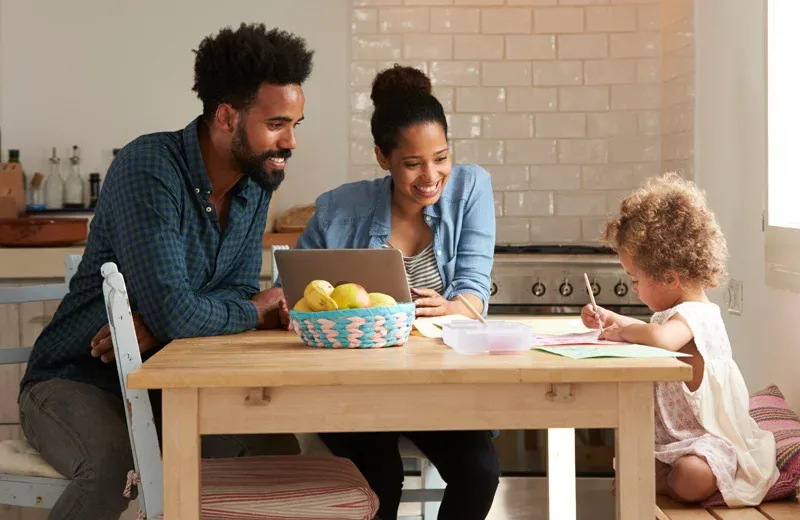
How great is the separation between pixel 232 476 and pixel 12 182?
3006 mm

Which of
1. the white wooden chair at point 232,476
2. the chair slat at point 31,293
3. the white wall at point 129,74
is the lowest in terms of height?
the white wooden chair at point 232,476

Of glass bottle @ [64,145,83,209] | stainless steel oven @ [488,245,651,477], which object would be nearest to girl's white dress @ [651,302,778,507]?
stainless steel oven @ [488,245,651,477]

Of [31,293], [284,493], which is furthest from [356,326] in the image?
[31,293]

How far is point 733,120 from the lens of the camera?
3.45 m

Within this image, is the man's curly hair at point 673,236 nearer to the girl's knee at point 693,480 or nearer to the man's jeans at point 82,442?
the girl's knee at point 693,480

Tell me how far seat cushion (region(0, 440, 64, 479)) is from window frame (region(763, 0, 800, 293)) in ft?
6.44

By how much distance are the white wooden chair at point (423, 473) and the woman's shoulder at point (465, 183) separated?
0.53 metres

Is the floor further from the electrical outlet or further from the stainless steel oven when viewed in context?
the electrical outlet

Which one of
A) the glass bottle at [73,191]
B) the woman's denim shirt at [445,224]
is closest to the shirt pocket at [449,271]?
the woman's denim shirt at [445,224]

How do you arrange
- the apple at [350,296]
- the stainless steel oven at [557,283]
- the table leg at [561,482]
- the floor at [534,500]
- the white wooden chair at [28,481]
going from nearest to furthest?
the apple at [350,296] → the white wooden chair at [28,481] → the table leg at [561,482] → the floor at [534,500] → the stainless steel oven at [557,283]

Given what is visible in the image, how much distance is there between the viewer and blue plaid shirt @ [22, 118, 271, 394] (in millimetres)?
2193

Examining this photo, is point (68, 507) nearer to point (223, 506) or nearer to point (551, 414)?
point (223, 506)

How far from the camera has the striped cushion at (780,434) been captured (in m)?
2.21

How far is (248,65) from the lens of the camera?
8.02ft
